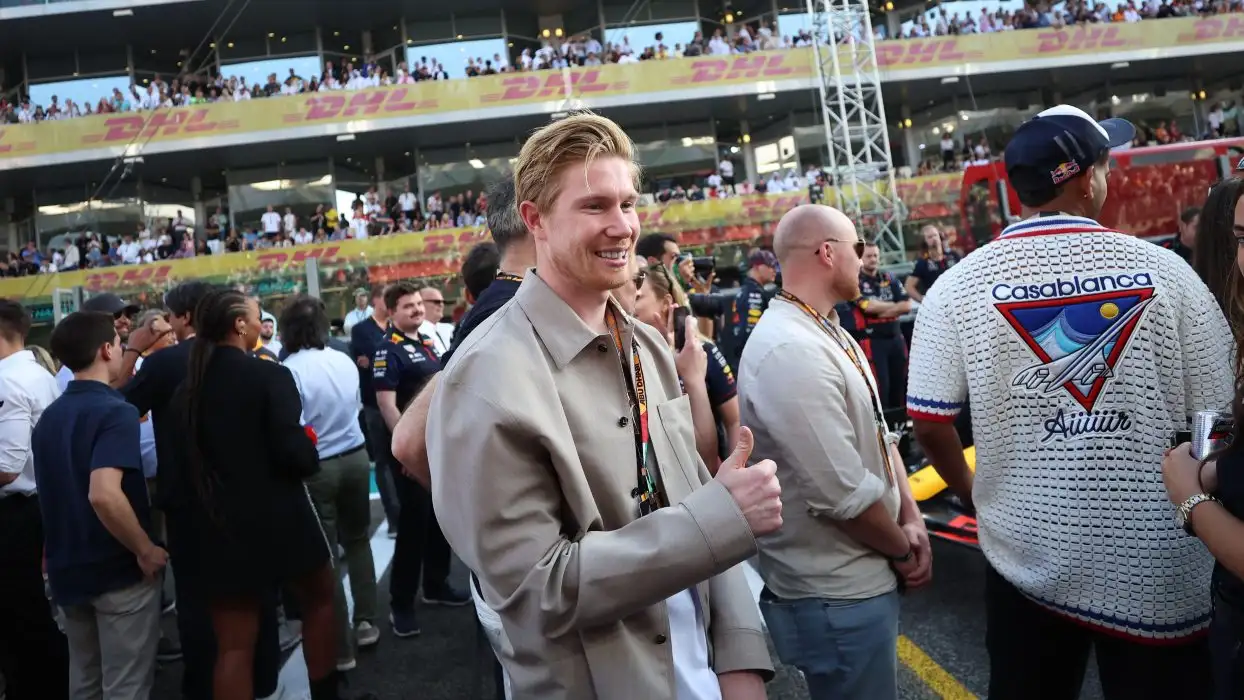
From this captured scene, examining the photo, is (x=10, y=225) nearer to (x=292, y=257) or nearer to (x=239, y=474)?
(x=292, y=257)

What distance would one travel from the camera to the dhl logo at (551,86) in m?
25.9

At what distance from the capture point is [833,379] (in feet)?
7.87

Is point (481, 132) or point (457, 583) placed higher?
point (481, 132)

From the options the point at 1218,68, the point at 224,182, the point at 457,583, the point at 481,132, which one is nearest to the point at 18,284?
the point at 224,182

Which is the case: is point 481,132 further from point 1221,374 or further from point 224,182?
point 1221,374

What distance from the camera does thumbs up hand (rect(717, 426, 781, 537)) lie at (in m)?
1.51

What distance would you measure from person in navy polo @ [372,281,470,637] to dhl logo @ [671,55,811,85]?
22.3 meters

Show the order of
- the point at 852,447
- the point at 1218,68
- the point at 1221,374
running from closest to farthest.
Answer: the point at 1221,374
the point at 852,447
the point at 1218,68

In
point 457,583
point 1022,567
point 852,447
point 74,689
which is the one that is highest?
point 852,447

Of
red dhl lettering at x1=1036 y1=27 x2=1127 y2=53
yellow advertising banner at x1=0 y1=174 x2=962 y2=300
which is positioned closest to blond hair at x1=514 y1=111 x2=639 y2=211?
yellow advertising banner at x1=0 y1=174 x2=962 y2=300

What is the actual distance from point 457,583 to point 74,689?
2323 mm

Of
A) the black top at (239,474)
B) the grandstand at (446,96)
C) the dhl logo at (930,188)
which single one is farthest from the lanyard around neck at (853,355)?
the grandstand at (446,96)

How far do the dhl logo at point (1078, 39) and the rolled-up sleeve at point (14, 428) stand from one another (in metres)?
29.5

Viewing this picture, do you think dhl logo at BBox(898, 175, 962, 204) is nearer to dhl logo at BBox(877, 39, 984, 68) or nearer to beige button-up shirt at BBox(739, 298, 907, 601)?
dhl logo at BBox(877, 39, 984, 68)
